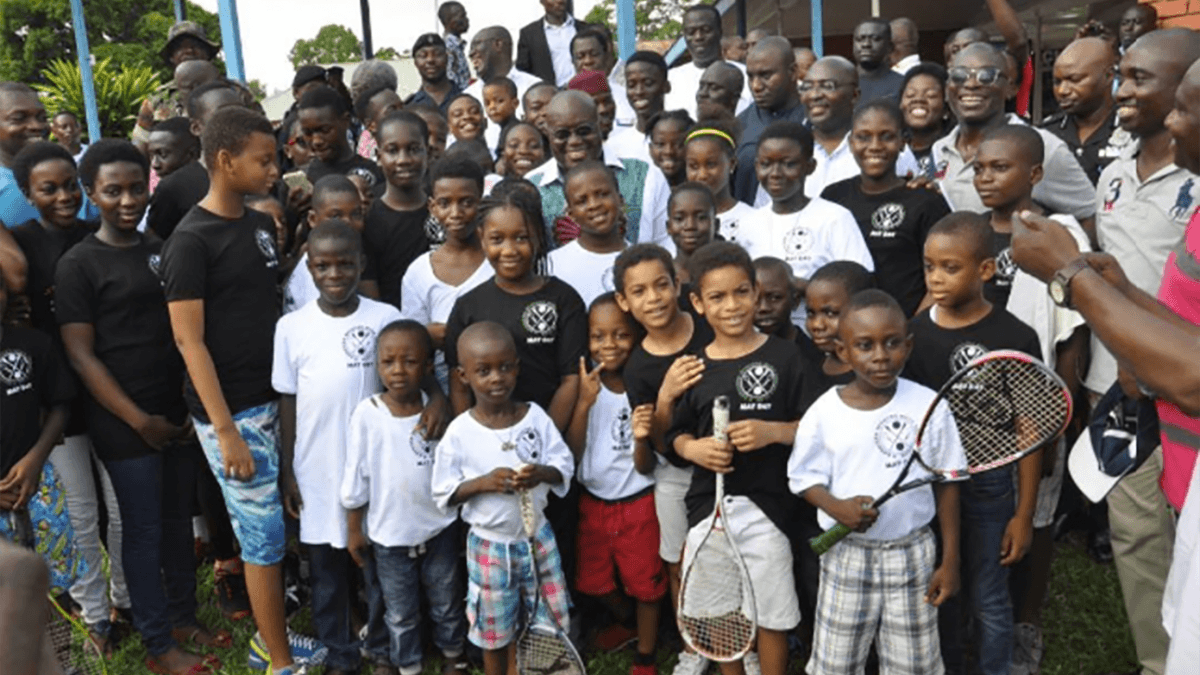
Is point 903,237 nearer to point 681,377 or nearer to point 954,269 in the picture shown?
point 954,269

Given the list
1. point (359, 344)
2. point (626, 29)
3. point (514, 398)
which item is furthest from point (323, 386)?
point (626, 29)

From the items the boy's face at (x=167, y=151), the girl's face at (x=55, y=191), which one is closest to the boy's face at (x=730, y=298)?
the girl's face at (x=55, y=191)

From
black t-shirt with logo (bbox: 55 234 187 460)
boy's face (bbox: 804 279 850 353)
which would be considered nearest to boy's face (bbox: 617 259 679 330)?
boy's face (bbox: 804 279 850 353)

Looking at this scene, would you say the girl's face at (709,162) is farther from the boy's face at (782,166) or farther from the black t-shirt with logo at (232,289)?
the black t-shirt with logo at (232,289)

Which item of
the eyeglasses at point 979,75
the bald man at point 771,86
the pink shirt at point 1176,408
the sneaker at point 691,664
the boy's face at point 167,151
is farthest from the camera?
the bald man at point 771,86

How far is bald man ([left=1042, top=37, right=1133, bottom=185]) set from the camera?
16.9 ft

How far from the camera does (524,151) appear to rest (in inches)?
222

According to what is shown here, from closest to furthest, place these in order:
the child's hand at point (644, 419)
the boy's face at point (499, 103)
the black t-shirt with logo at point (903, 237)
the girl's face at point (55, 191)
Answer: the child's hand at point (644, 419), the girl's face at point (55, 191), the black t-shirt with logo at point (903, 237), the boy's face at point (499, 103)

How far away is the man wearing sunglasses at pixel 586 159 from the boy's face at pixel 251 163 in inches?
57.9

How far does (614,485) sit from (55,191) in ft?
9.06

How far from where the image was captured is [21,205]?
4.73 meters

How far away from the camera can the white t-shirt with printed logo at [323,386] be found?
4078 mm

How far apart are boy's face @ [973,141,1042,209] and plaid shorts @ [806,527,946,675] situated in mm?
1529

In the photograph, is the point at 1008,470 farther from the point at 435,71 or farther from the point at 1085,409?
Result: the point at 435,71
